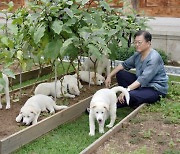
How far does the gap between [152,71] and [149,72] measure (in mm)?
49

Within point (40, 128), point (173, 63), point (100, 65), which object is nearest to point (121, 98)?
point (40, 128)

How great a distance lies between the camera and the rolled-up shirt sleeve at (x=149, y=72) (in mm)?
4895

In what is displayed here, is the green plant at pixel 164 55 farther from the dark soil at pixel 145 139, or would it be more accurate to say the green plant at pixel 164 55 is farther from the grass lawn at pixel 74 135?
the dark soil at pixel 145 139

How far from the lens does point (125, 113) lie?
16.5ft

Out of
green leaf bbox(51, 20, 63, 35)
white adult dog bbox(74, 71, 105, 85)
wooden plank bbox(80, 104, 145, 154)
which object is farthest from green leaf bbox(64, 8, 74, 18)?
white adult dog bbox(74, 71, 105, 85)

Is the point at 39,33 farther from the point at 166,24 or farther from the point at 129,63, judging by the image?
the point at 166,24

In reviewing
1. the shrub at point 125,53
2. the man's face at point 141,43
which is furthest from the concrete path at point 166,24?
the man's face at point 141,43

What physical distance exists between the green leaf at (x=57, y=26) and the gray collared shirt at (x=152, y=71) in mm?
1298

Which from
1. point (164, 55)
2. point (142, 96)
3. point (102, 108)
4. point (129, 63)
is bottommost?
point (164, 55)

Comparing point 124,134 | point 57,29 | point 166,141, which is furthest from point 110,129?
point 57,29

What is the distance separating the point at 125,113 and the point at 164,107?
0.50m

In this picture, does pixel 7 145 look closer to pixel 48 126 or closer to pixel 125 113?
pixel 48 126

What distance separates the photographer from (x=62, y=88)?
211 inches

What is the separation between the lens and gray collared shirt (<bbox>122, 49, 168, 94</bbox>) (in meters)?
4.91
